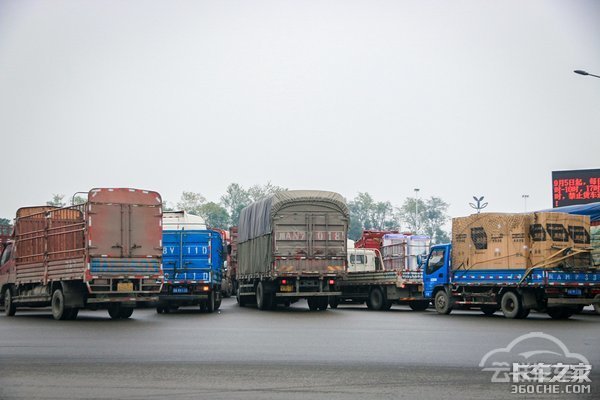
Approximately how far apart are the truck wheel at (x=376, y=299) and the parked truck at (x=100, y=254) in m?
→ 10.1

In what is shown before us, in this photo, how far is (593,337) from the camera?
1661 centimetres

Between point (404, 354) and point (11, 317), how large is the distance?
621 inches

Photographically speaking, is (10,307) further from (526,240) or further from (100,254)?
(526,240)

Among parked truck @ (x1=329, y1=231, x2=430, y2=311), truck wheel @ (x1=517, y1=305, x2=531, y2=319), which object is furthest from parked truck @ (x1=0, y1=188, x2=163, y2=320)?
truck wheel @ (x1=517, y1=305, x2=531, y2=319)

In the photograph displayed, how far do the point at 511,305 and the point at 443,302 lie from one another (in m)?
3.34

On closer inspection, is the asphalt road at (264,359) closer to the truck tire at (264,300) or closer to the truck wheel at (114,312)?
the truck wheel at (114,312)

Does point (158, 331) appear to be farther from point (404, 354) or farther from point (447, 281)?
point (447, 281)

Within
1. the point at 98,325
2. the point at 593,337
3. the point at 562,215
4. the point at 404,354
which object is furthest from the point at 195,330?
the point at 562,215

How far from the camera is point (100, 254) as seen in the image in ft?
72.0

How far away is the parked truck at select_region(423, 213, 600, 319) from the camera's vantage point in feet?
78.2

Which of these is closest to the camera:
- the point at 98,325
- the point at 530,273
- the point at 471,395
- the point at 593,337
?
the point at 471,395

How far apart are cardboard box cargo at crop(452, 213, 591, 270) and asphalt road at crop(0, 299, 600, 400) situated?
348cm

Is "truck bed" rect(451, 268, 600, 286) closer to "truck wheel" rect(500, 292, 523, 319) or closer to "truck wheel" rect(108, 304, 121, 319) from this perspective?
"truck wheel" rect(500, 292, 523, 319)

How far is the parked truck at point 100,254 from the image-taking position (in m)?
22.0
